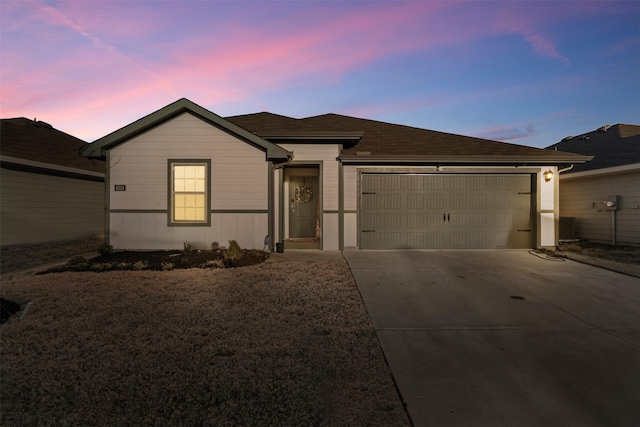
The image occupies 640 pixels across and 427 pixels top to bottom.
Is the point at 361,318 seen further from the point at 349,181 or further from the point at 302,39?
the point at 302,39

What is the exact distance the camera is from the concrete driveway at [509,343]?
245 cm

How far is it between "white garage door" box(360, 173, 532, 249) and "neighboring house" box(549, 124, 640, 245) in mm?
4289

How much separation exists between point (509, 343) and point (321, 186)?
6.52 m

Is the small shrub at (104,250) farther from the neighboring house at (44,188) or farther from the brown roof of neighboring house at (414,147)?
the brown roof of neighboring house at (414,147)

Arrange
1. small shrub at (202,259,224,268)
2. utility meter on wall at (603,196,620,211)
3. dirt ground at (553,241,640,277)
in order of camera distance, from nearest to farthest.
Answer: small shrub at (202,259,224,268) → dirt ground at (553,241,640,277) → utility meter on wall at (603,196,620,211)

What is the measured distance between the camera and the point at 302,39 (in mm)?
9695

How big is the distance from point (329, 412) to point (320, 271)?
4.30m

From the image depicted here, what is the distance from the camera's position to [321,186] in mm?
9312

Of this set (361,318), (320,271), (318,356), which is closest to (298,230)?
(320,271)

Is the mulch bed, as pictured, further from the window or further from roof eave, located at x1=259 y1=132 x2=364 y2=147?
roof eave, located at x1=259 y1=132 x2=364 y2=147

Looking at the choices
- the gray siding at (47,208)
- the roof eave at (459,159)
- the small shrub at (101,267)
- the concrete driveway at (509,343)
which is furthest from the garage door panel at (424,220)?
the gray siding at (47,208)

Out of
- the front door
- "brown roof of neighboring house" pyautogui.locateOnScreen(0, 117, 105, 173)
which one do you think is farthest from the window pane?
"brown roof of neighboring house" pyautogui.locateOnScreen(0, 117, 105, 173)

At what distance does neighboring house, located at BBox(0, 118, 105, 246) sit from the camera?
1027 cm

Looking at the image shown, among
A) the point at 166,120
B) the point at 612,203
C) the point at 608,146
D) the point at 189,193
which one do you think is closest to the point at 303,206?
the point at 189,193
